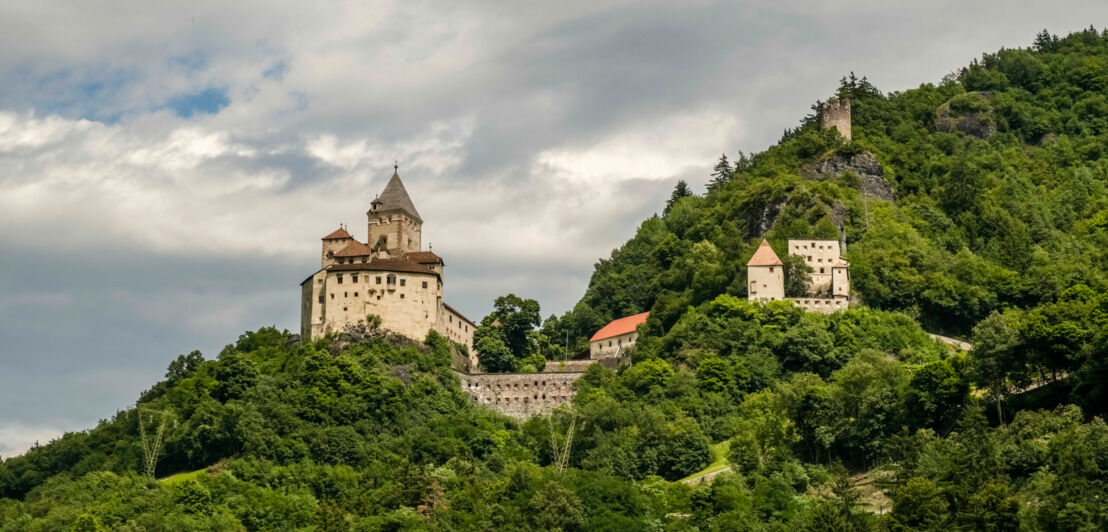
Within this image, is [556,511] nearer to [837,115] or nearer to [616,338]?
[616,338]

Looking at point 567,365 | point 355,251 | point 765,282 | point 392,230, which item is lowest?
point 567,365

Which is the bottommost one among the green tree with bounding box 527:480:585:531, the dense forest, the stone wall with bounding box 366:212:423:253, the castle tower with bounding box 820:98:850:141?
the green tree with bounding box 527:480:585:531

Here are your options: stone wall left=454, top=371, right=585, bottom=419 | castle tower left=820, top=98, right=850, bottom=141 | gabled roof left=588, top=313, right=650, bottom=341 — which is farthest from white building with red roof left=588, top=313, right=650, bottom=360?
castle tower left=820, top=98, right=850, bottom=141

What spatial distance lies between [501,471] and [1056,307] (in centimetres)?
2988

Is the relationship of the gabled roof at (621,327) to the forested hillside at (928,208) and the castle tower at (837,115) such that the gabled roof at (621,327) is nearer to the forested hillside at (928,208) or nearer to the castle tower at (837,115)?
the forested hillside at (928,208)

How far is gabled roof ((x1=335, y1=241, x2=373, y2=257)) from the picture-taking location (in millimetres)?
96000

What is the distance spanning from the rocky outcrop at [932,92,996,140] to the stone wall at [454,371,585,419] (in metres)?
50.7

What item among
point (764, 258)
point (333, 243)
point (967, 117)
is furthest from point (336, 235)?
point (967, 117)

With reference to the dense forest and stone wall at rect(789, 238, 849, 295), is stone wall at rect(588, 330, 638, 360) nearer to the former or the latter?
the dense forest

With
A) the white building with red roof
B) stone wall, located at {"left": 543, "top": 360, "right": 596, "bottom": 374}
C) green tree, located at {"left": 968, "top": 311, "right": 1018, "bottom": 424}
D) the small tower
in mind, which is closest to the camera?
green tree, located at {"left": 968, "top": 311, "right": 1018, "bottom": 424}

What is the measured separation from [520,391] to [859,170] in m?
36.1

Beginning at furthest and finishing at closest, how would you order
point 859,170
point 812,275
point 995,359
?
1. point 859,170
2. point 812,275
3. point 995,359

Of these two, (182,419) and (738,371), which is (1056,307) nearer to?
(738,371)

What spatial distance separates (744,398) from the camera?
87.9 meters
